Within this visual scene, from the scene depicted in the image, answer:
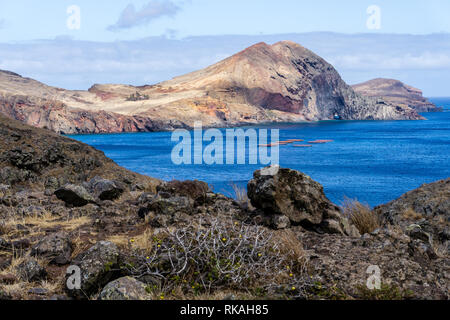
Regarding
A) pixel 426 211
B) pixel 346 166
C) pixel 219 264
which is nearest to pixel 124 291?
pixel 219 264

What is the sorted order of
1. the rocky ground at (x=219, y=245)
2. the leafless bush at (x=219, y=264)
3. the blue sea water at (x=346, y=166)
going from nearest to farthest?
the rocky ground at (x=219, y=245), the leafless bush at (x=219, y=264), the blue sea water at (x=346, y=166)

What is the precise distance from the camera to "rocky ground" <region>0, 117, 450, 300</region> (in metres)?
5.13

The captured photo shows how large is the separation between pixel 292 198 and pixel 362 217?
2.29 meters

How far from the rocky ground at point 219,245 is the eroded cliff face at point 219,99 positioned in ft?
297

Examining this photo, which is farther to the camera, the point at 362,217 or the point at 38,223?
the point at 362,217

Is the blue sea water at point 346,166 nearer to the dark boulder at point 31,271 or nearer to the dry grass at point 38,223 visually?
the dry grass at point 38,223

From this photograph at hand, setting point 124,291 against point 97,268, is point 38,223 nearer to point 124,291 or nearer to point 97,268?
point 97,268

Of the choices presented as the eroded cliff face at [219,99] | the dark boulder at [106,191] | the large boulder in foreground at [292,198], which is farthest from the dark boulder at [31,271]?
the eroded cliff face at [219,99]

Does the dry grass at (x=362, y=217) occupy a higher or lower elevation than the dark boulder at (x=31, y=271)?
lower

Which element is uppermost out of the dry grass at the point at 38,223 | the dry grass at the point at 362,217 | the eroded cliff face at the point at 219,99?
the eroded cliff face at the point at 219,99

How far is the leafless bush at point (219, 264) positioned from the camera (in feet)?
17.2

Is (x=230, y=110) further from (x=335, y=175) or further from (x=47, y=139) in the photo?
(x=47, y=139)

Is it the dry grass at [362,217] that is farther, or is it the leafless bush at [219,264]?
the dry grass at [362,217]

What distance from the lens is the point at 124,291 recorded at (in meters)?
4.53
